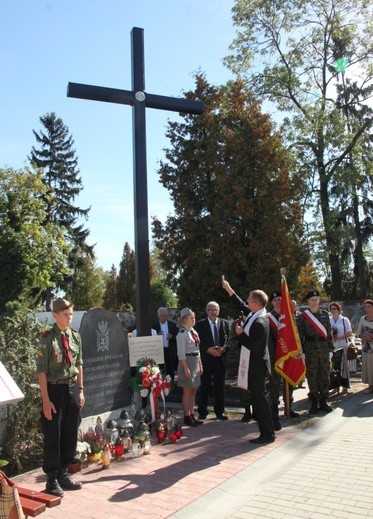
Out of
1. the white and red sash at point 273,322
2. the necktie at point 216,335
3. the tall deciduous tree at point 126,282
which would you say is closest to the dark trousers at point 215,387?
the necktie at point 216,335

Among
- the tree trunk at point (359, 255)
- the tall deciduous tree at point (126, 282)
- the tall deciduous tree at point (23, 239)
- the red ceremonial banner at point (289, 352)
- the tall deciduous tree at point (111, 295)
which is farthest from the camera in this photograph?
the tall deciduous tree at point (111, 295)

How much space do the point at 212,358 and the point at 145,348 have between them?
1302 mm

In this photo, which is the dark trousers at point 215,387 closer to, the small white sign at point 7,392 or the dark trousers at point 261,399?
the dark trousers at point 261,399

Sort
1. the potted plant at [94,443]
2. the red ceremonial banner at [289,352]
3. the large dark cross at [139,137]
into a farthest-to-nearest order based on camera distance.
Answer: the red ceremonial banner at [289,352], the large dark cross at [139,137], the potted plant at [94,443]

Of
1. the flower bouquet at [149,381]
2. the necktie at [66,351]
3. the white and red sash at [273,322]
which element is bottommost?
the flower bouquet at [149,381]

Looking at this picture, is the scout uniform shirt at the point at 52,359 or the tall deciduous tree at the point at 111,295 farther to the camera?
the tall deciduous tree at the point at 111,295

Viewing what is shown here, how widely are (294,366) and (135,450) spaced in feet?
9.45

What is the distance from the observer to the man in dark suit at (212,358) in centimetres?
775

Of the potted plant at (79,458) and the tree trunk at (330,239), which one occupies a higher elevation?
the tree trunk at (330,239)

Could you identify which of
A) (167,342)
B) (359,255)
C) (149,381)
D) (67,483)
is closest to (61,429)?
(67,483)

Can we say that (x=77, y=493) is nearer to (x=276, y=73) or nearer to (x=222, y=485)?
(x=222, y=485)

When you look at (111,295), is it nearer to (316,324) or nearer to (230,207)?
(230,207)

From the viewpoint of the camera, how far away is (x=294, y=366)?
7.61 meters

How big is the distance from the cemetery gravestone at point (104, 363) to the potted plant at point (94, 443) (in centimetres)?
42
